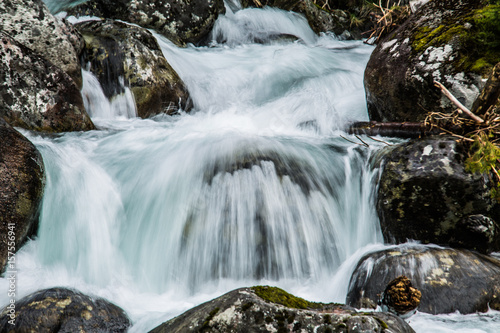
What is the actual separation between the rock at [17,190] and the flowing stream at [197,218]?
188mm

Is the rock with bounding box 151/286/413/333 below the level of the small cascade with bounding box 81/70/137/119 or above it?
below

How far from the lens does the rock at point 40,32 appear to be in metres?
5.88

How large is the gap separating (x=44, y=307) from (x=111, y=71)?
4.73 m

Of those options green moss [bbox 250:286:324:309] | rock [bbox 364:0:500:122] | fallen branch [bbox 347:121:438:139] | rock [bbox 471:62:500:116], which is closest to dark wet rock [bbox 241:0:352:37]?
rock [bbox 364:0:500:122]

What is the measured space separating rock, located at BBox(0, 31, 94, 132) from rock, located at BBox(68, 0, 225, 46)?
12.3ft

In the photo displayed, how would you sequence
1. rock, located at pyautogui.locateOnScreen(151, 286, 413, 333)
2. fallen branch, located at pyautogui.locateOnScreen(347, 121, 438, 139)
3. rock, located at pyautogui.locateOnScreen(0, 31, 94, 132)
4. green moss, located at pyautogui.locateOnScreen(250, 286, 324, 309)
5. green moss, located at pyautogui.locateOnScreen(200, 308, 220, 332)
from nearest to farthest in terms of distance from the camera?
rock, located at pyautogui.locateOnScreen(151, 286, 413, 333)
green moss, located at pyautogui.locateOnScreen(200, 308, 220, 332)
green moss, located at pyautogui.locateOnScreen(250, 286, 324, 309)
fallen branch, located at pyautogui.locateOnScreen(347, 121, 438, 139)
rock, located at pyautogui.locateOnScreen(0, 31, 94, 132)

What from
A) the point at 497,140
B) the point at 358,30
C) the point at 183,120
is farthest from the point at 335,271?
the point at 358,30

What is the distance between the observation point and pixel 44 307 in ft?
9.36

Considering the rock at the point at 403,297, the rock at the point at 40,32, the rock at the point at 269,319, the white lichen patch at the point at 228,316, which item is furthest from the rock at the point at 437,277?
the rock at the point at 40,32

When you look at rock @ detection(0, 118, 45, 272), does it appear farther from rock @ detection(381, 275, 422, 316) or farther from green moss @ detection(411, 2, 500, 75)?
green moss @ detection(411, 2, 500, 75)

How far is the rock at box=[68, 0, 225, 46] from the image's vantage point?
893 centimetres

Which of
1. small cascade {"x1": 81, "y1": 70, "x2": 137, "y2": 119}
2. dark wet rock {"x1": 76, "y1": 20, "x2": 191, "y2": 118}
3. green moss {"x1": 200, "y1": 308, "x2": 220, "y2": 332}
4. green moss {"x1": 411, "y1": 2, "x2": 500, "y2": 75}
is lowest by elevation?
green moss {"x1": 200, "y1": 308, "x2": 220, "y2": 332}

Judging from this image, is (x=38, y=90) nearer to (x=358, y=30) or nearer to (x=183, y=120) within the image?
(x=183, y=120)

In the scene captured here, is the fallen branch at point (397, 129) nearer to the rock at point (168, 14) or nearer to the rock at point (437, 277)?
the rock at point (437, 277)
